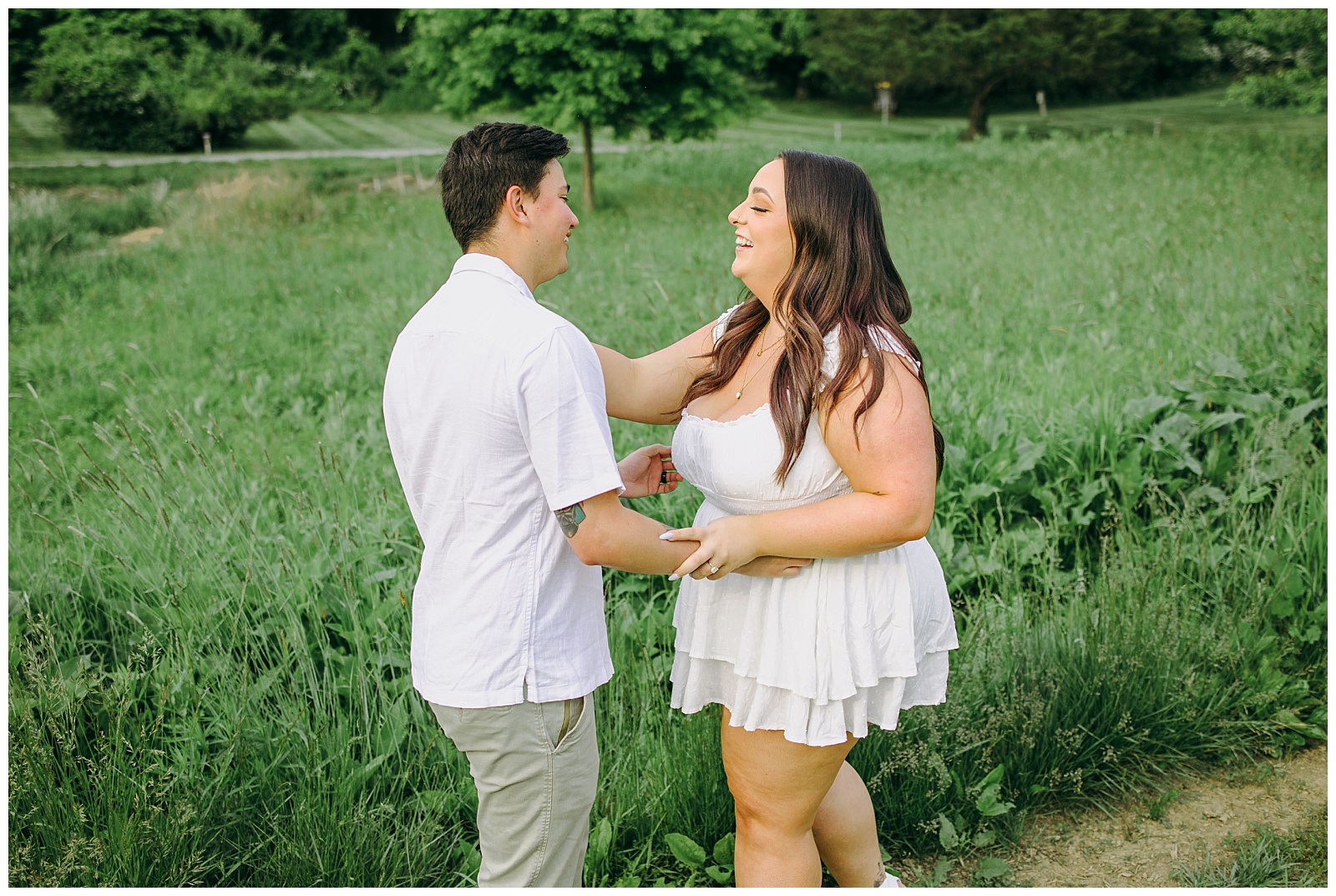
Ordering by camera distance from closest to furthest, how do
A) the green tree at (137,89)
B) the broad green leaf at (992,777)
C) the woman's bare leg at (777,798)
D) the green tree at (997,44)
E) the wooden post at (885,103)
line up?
the woman's bare leg at (777,798) < the broad green leaf at (992,777) < the green tree at (137,89) < the green tree at (997,44) < the wooden post at (885,103)

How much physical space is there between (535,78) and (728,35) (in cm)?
313

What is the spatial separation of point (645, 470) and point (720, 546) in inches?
21.2

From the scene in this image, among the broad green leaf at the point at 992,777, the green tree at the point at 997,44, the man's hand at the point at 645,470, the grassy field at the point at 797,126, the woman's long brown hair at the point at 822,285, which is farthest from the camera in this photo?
the green tree at the point at 997,44

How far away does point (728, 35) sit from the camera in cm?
1501

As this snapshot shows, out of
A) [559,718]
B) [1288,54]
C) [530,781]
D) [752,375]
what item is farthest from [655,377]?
[1288,54]

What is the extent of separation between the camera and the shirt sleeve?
6.35 ft

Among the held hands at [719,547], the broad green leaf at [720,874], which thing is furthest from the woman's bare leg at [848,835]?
the held hands at [719,547]

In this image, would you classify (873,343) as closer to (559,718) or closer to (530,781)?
(559,718)

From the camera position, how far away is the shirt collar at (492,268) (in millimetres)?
2100

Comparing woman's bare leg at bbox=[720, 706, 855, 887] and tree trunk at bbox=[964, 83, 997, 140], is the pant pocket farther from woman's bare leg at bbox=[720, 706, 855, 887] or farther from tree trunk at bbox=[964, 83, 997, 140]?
tree trunk at bbox=[964, 83, 997, 140]

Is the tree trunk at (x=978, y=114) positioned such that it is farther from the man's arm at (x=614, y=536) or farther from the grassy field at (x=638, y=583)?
the man's arm at (x=614, y=536)

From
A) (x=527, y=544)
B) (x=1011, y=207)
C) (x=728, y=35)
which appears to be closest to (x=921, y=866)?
(x=527, y=544)

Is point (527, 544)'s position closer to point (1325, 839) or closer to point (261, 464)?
point (1325, 839)

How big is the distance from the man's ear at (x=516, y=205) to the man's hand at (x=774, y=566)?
36.3 inches
